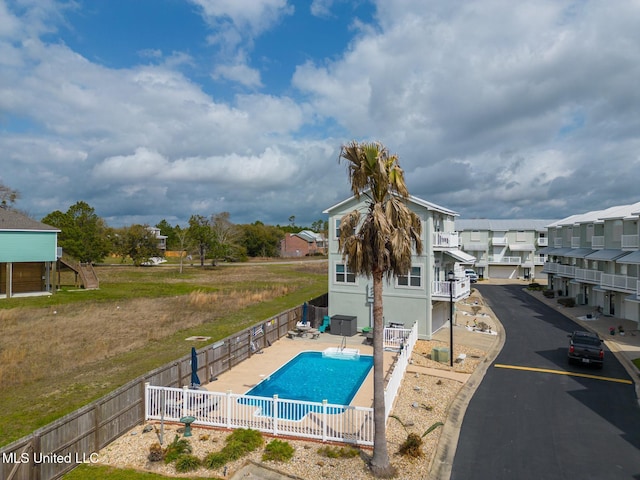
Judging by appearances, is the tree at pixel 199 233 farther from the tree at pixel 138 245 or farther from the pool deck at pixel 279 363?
the pool deck at pixel 279 363

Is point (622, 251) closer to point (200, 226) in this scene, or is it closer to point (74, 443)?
point (74, 443)

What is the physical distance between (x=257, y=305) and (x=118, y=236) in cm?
6104

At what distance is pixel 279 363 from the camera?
2094 cm

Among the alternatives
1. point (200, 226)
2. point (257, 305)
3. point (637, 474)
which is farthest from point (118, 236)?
point (637, 474)

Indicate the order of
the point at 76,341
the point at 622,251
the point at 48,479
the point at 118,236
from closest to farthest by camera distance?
the point at 48,479, the point at 76,341, the point at 622,251, the point at 118,236

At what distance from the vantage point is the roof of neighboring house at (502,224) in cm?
6631

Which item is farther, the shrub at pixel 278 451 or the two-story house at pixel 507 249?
the two-story house at pixel 507 249

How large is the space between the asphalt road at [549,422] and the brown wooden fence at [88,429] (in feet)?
32.2

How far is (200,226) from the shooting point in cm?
7869

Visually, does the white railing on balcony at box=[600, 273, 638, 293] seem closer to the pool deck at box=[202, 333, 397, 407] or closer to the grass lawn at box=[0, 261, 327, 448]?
the pool deck at box=[202, 333, 397, 407]

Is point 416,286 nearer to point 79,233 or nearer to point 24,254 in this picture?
point 24,254

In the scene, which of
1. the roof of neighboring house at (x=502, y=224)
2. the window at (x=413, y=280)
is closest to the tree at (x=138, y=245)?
the roof of neighboring house at (x=502, y=224)

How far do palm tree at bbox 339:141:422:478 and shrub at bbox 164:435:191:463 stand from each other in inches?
207

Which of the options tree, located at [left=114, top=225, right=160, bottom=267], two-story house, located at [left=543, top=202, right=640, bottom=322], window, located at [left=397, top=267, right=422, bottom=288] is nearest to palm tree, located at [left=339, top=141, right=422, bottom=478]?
window, located at [left=397, top=267, right=422, bottom=288]
